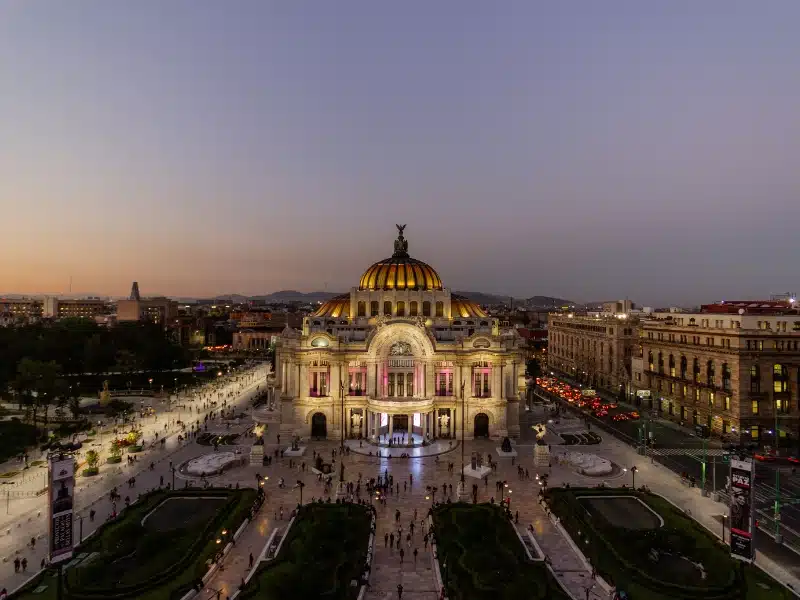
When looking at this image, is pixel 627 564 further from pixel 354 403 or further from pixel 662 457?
pixel 354 403

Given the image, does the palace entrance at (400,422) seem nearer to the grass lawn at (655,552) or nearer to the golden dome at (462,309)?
the golden dome at (462,309)

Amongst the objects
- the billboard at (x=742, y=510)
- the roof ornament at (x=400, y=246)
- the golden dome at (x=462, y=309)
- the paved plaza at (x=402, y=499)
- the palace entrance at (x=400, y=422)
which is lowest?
the paved plaza at (x=402, y=499)

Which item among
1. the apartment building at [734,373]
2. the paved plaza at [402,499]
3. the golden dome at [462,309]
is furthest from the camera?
the golden dome at [462,309]

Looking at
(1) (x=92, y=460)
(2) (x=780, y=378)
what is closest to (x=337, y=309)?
(1) (x=92, y=460)

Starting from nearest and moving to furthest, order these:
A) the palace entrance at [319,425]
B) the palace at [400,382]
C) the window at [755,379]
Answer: the window at [755,379], the palace at [400,382], the palace entrance at [319,425]

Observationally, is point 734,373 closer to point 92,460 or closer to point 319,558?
point 319,558

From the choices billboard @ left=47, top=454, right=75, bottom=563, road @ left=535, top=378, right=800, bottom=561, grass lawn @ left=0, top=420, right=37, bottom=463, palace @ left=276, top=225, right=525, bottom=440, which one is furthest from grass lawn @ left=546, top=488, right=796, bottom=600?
grass lawn @ left=0, top=420, right=37, bottom=463

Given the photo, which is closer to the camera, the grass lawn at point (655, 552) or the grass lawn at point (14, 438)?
the grass lawn at point (655, 552)

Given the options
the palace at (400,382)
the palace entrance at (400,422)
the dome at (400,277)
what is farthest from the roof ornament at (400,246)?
the palace entrance at (400,422)
